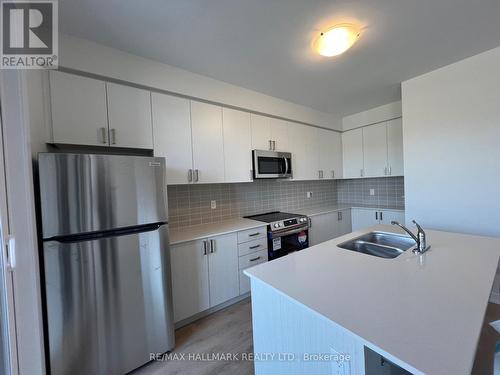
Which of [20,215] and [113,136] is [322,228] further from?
[20,215]

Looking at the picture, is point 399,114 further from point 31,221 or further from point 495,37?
point 31,221

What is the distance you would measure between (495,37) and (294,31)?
5.80 ft

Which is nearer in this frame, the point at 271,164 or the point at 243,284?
the point at 243,284

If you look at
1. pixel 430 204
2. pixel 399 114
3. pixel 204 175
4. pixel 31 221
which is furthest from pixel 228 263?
pixel 399 114

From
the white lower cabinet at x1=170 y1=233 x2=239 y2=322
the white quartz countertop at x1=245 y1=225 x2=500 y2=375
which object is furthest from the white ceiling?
the white lower cabinet at x1=170 y1=233 x2=239 y2=322

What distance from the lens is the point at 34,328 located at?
112 cm

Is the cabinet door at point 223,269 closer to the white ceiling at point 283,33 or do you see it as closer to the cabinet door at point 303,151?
the cabinet door at point 303,151

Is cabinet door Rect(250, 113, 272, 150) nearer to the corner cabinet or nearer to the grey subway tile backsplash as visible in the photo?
the grey subway tile backsplash

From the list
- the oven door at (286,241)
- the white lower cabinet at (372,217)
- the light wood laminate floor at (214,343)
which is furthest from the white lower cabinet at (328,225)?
the light wood laminate floor at (214,343)

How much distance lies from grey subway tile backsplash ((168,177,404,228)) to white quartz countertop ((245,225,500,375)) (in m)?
1.59

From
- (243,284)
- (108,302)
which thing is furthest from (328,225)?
(108,302)

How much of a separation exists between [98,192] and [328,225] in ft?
10.6

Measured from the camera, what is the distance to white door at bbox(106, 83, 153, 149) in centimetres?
177

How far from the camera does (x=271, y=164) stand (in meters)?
2.89
